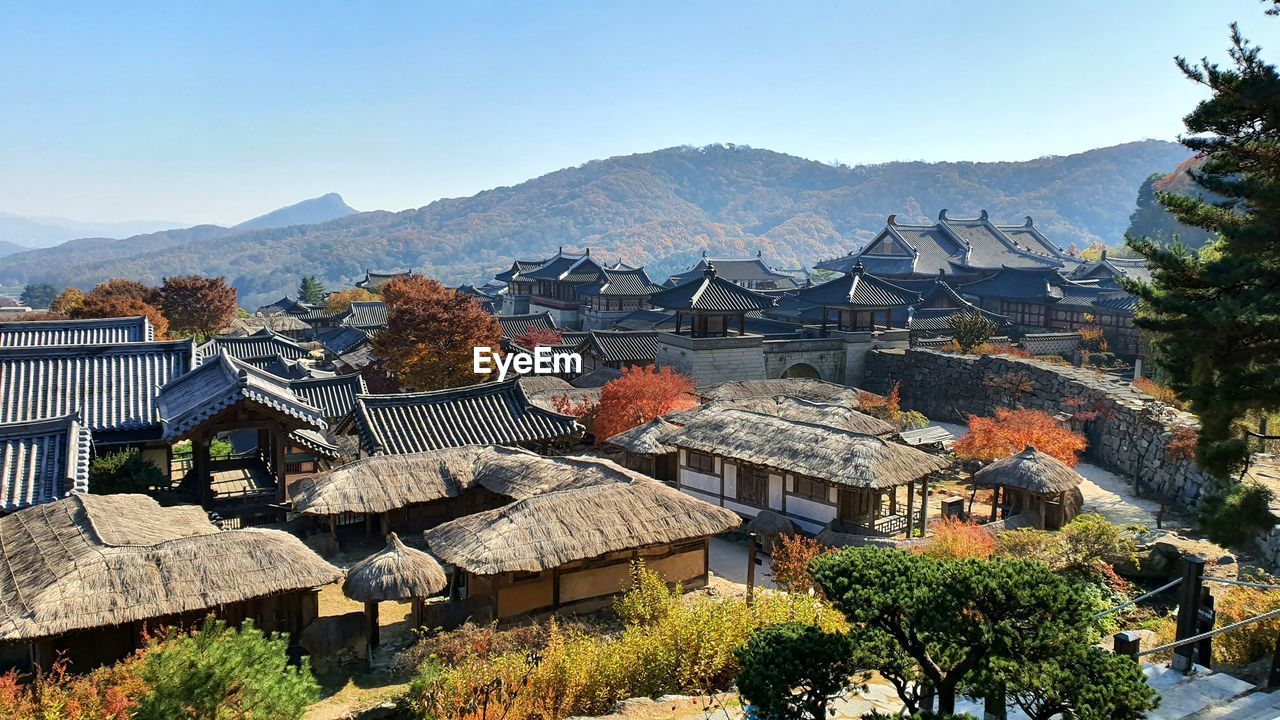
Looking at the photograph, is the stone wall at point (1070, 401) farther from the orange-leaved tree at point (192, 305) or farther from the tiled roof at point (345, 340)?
the orange-leaved tree at point (192, 305)

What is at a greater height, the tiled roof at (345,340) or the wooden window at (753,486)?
the tiled roof at (345,340)

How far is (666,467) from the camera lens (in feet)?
92.0

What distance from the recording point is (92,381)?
22672mm

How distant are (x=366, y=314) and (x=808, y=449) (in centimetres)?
5370

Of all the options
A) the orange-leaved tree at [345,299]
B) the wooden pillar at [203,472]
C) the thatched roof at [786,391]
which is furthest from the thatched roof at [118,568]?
the orange-leaved tree at [345,299]

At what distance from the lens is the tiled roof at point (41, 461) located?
1655 centimetres

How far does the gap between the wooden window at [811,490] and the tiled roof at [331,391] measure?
1853 cm

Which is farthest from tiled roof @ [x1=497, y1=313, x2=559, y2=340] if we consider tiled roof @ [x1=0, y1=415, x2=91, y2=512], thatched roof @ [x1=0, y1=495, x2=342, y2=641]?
thatched roof @ [x1=0, y1=495, x2=342, y2=641]

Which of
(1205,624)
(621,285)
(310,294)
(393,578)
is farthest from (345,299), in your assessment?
(1205,624)

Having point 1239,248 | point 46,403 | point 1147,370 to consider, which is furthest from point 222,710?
point 1147,370

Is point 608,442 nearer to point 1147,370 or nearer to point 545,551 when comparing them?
point 545,551

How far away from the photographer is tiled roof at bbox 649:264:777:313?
40125mm

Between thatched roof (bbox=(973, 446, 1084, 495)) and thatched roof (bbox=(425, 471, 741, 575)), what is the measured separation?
9485mm

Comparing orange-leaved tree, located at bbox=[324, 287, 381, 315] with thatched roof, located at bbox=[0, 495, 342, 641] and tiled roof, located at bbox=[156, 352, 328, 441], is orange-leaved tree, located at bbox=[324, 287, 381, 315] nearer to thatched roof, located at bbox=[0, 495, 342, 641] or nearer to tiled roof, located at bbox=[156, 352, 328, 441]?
tiled roof, located at bbox=[156, 352, 328, 441]
